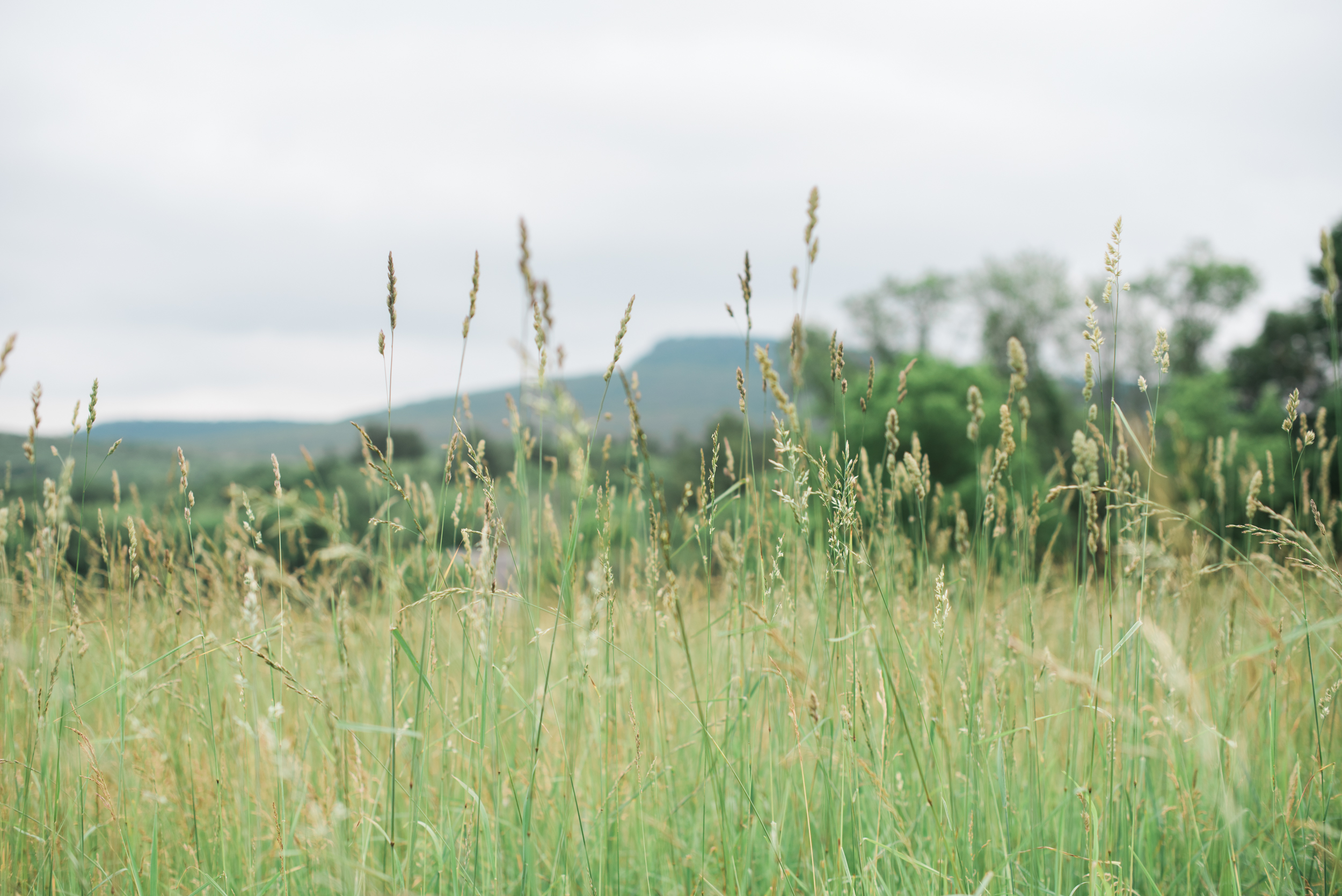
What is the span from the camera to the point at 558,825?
1960mm

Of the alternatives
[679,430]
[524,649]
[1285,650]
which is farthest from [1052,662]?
[679,430]

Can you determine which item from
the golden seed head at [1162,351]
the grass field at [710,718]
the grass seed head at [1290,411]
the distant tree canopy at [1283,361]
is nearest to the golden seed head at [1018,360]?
the grass field at [710,718]

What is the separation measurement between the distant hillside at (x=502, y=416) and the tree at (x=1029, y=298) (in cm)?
1230

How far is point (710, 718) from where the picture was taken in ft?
6.84

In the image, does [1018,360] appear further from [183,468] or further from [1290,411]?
[183,468]

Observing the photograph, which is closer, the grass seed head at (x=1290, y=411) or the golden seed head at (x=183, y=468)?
the grass seed head at (x=1290, y=411)

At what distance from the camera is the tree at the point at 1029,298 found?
107ft

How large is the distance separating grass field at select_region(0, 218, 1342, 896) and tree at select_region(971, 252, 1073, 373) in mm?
32568

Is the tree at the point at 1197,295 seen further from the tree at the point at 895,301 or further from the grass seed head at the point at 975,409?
the grass seed head at the point at 975,409

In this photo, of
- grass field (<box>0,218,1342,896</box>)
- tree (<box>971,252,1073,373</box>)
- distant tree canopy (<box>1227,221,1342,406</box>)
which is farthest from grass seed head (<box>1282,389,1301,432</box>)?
tree (<box>971,252,1073,373</box>)

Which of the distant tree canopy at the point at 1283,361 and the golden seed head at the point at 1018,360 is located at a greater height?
the distant tree canopy at the point at 1283,361

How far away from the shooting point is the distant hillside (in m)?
2.38

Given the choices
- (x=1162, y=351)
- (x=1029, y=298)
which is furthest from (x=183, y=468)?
(x=1029, y=298)

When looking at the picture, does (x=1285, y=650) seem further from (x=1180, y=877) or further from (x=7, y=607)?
(x=7, y=607)
